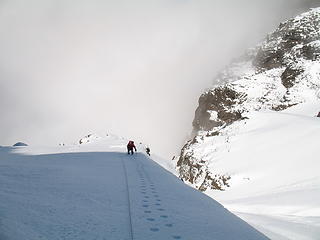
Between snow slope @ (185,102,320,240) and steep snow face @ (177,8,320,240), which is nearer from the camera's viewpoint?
snow slope @ (185,102,320,240)

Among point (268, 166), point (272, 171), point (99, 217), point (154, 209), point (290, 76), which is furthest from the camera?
point (290, 76)

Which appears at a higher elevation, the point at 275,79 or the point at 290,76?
the point at 275,79

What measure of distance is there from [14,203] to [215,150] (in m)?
26.2

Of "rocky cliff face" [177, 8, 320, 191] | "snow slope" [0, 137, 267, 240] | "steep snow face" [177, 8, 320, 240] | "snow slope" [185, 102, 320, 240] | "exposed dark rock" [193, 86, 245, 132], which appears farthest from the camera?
"exposed dark rock" [193, 86, 245, 132]

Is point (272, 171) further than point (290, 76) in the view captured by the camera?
No

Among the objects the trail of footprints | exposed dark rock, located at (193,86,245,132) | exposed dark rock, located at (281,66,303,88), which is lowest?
the trail of footprints

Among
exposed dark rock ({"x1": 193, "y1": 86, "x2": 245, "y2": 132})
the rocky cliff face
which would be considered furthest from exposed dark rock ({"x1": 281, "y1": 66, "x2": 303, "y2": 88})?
exposed dark rock ({"x1": 193, "y1": 86, "x2": 245, "y2": 132})

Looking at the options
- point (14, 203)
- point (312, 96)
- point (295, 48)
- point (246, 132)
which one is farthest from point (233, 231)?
point (295, 48)

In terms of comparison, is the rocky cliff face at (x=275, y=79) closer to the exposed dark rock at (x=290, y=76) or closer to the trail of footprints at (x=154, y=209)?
the exposed dark rock at (x=290, y=76)

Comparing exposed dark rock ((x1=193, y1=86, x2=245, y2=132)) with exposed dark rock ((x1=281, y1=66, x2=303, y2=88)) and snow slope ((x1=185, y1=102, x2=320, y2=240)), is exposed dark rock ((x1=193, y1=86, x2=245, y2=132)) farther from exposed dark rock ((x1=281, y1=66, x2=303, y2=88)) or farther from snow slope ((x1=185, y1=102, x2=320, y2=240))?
snow slope ((x1=185, y1=102, x2=320, y2=240))

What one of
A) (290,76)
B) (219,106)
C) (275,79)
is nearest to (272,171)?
(290,76)

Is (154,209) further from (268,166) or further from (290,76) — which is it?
(290,76)

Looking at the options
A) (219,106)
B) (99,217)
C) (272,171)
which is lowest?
(272,171)

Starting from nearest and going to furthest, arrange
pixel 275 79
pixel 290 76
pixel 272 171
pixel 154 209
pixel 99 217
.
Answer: pixel 99 217 → pixel 154 209 → pixel 272 171 → pixel 290 76 → pixel 275 79
